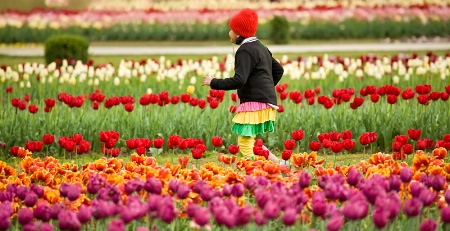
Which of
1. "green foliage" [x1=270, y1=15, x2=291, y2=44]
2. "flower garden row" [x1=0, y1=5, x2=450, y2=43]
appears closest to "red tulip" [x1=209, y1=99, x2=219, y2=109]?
"green foliage" [x1=270, y1=15, x2=291, y2=44]

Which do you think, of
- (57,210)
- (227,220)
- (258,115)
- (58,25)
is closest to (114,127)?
(258,115)

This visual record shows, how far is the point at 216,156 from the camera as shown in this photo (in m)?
8.46

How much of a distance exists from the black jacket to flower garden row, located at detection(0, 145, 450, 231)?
1161 mm

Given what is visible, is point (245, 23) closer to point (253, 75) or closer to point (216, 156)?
point (253, 75)

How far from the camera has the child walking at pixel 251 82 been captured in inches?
278

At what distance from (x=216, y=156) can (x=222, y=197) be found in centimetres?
358

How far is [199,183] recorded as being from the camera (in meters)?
4.68

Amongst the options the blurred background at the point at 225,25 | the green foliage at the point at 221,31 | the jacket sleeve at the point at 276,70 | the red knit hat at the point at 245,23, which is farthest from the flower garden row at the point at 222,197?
the green foliage at the point at 221,31

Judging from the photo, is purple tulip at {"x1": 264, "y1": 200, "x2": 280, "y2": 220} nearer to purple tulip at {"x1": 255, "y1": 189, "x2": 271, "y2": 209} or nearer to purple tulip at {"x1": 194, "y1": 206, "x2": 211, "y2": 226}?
purple tulip at {"x1": 255, "y1": 189, "x2": 271, "y2": 209}

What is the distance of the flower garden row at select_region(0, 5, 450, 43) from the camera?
21453 millimetres

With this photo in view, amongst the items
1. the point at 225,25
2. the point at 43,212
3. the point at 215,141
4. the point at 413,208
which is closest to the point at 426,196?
the point at 413,208

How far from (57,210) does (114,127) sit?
4352 millimetres

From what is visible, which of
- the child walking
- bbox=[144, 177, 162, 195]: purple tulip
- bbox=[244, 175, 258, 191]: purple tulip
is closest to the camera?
bbox=[144, 177, 162, 195]: purple tulip

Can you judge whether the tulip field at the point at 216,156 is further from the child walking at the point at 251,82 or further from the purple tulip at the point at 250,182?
the child walking at the point at 251,82
